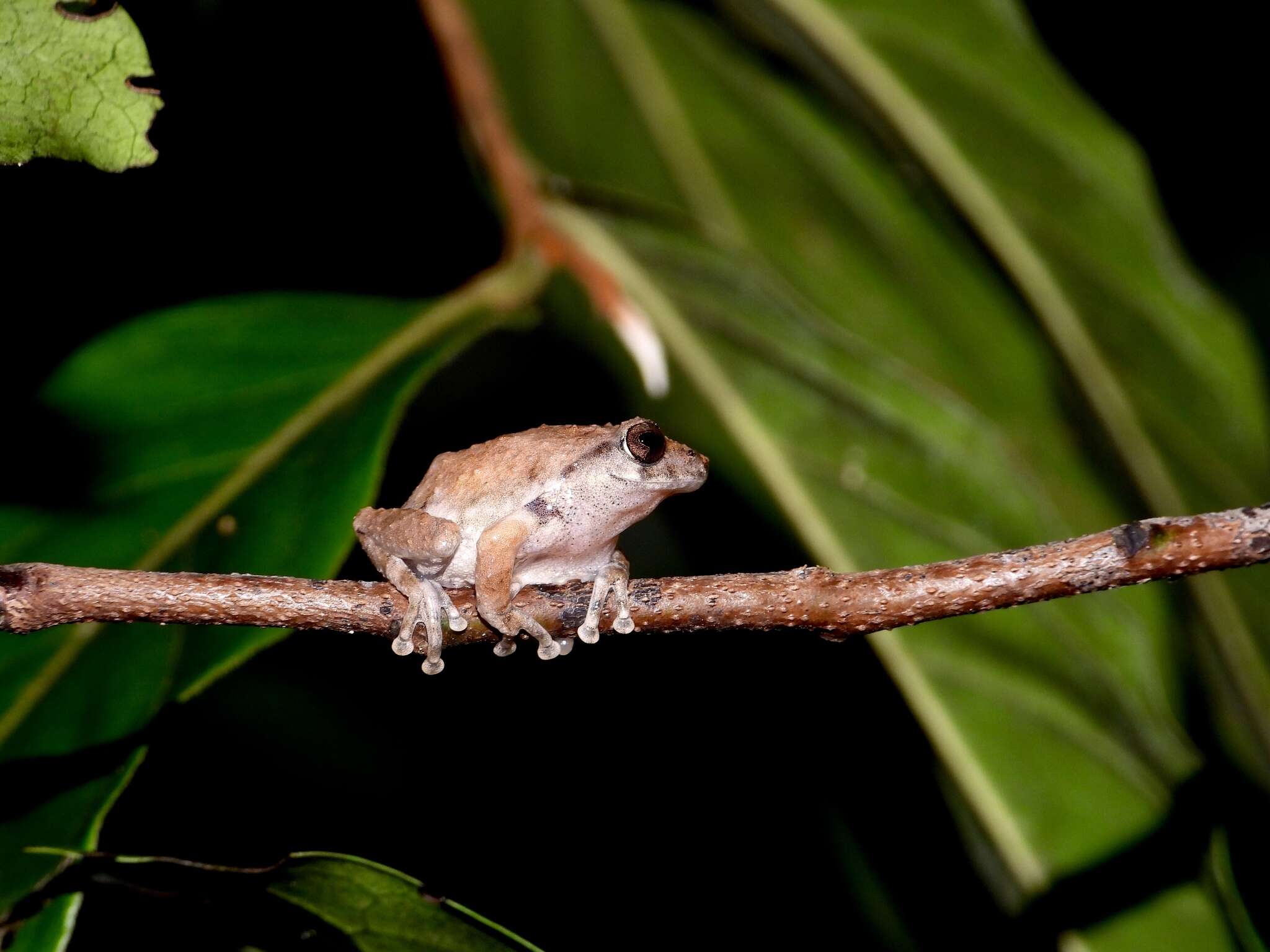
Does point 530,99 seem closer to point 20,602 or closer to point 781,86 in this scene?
point 781,86

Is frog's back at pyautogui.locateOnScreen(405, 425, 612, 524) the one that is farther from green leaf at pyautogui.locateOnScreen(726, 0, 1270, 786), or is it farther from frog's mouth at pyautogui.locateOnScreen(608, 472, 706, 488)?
green leaf at pyautogui.locateOnScreen(726, 0, 1270, 786)

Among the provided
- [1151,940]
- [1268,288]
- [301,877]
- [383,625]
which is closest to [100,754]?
[301,877]

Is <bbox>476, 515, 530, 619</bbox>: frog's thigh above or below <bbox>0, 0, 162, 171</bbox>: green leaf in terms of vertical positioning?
below

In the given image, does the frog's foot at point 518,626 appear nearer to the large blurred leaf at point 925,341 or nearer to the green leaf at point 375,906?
the green leaf at point 375,906

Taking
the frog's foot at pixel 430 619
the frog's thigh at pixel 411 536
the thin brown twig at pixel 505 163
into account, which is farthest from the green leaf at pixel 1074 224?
the frog's foot at pixel 430 619

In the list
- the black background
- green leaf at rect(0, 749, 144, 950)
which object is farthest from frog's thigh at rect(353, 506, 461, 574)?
the black background
